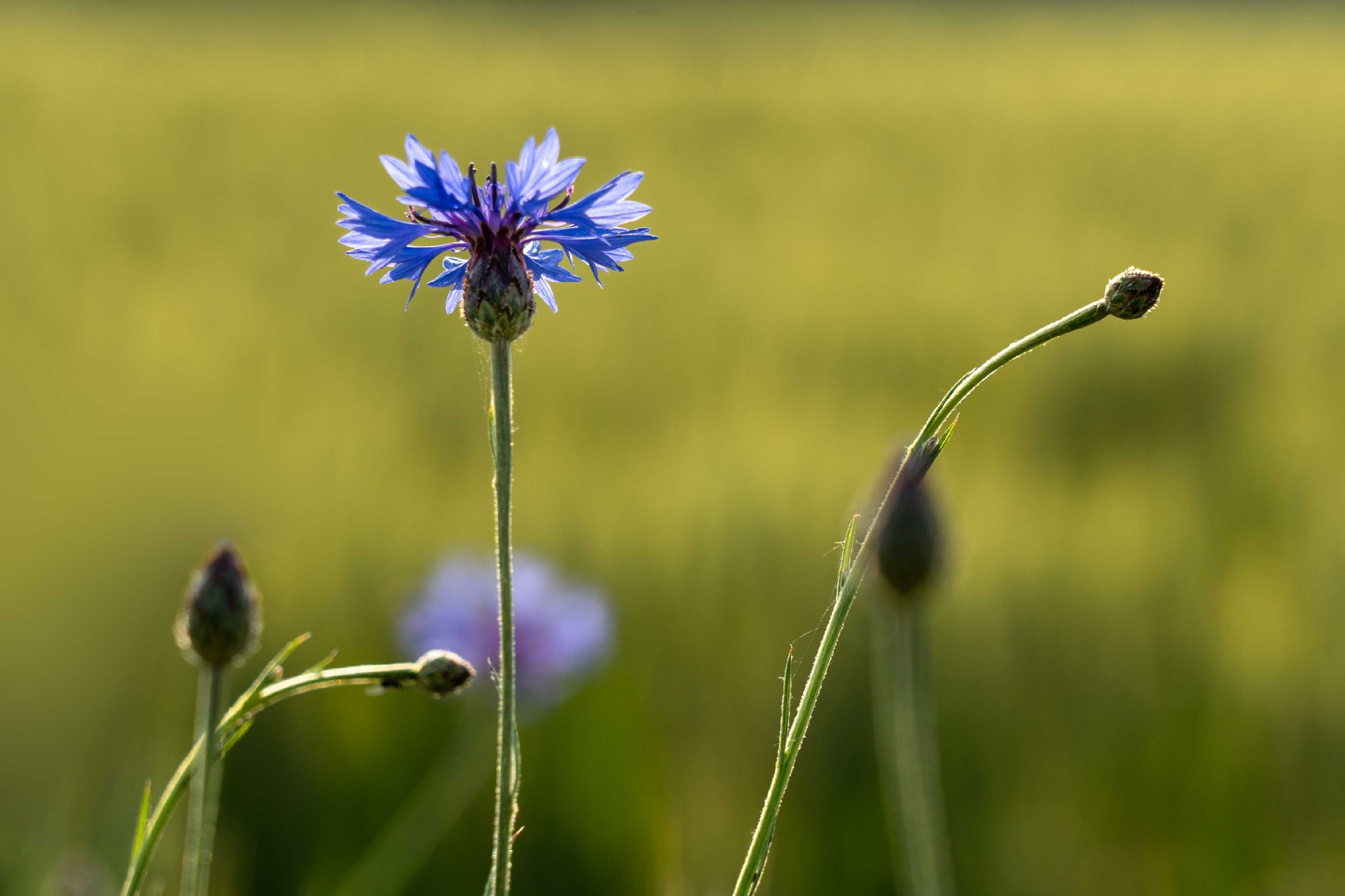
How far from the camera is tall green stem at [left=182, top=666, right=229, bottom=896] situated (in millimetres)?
315

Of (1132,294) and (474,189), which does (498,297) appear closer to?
(474,189)

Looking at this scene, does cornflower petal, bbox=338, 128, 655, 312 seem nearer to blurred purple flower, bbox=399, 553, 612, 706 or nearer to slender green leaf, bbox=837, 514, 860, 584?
slender green leaf, bbox=837, 514, 860, 584

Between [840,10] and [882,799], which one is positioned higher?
[840,10]

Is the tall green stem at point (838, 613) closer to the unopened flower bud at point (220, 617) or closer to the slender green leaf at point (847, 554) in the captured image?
the slender green leaf at point (847, 554)

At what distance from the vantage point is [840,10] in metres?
11.1

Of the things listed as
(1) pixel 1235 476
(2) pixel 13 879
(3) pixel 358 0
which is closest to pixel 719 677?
(2) pixel 13 879

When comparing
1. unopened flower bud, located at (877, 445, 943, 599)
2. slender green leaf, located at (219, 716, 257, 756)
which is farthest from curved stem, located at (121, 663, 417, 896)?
unopened flower bud, located at (877, 445, 943, 599)

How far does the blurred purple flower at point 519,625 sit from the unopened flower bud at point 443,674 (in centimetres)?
57

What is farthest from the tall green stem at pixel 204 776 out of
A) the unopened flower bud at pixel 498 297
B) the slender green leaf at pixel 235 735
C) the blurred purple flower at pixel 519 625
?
the blurred purple flower at pixel 519 625

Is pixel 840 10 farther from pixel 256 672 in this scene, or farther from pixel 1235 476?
pixel 256 672

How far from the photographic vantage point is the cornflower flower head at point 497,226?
0.40 metres

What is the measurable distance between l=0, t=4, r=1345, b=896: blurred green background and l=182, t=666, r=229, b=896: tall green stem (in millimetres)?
301

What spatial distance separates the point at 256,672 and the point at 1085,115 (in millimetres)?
4339

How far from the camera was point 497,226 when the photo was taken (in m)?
0.43
